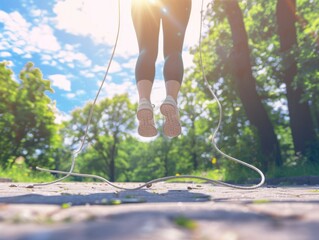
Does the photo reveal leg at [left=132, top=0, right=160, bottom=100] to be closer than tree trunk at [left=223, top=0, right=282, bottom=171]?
Yes

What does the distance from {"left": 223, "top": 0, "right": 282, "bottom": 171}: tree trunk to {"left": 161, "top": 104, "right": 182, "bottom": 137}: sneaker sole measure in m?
5.74

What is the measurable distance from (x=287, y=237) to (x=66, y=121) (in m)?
35.7

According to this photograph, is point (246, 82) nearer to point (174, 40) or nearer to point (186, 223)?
point (174, 40)

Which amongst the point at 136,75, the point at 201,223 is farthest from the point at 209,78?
the point at 201,223

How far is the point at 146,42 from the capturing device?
3.21 meters

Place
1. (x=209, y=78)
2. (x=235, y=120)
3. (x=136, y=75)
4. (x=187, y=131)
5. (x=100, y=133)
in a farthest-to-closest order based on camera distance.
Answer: (x=100, y=133) < (x=187, y=131) < (x=235, y=120) < (x=209, y=78) < (x=136, y=75)

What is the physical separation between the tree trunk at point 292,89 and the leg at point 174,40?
16.8 ft

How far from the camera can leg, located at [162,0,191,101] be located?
3180 mm

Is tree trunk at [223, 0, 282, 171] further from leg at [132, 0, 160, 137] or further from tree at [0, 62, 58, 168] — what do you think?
tree at [0, 62, 58, 168]

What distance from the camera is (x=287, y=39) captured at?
28.7ft

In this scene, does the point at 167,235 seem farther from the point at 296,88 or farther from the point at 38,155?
the point at 38,155

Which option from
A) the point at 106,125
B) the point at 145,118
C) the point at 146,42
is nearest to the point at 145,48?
the point at 146,42

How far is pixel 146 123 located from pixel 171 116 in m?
0.23

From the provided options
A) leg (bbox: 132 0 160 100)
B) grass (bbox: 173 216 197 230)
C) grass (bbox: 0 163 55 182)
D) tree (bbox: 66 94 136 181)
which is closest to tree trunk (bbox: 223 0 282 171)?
grass (bbox: 0 163 55 182)
